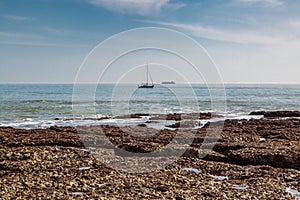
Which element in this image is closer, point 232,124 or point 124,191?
point 124,191

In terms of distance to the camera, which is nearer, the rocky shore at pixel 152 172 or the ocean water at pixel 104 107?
the rocky shore at pixel 152 172

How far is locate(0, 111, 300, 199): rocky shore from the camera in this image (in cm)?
766

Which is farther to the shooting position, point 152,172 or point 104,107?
point 104,107

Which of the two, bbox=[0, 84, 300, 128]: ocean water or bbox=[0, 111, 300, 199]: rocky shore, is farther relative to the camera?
bbox=[0, 84, 300, 128]: ocean water

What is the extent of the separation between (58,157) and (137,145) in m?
3.77

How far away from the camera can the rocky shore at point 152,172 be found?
7.66m

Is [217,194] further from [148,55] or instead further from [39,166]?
[148,55]

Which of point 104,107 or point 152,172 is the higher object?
point 152,172

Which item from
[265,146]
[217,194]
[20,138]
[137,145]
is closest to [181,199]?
[217,194]

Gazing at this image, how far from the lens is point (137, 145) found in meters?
13.6

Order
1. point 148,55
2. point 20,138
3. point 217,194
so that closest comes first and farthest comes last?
point 217,194, point 20,138, point 148,55

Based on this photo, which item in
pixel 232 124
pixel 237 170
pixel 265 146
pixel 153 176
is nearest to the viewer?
pixel 153 176

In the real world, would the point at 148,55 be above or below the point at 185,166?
above

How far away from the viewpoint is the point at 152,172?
9.80 metres
